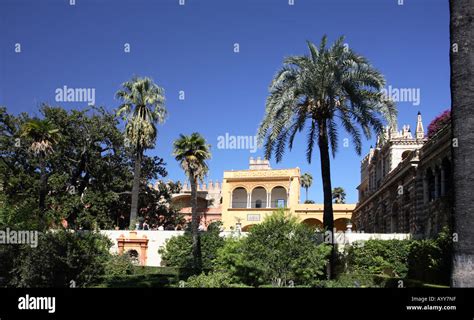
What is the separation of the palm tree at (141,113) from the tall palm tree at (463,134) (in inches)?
1172

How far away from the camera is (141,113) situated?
3841 centimetres

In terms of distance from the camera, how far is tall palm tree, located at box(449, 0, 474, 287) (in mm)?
9273

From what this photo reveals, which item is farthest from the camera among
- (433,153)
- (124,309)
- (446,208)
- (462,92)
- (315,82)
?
(433,153)

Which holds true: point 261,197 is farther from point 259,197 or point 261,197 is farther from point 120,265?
point 120,265

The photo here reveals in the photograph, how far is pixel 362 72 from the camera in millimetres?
22125

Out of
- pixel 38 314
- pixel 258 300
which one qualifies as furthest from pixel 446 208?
pixel 38 314

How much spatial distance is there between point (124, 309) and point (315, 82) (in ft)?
49.7

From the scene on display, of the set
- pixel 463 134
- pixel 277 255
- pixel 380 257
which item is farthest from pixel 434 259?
pixel 463 134

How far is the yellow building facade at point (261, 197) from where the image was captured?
54441 millimetres

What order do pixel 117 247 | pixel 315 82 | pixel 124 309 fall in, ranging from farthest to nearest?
pixel 117 247 → pixel 315 82 → pixel 124 309

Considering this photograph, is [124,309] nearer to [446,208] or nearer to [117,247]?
[446,208]

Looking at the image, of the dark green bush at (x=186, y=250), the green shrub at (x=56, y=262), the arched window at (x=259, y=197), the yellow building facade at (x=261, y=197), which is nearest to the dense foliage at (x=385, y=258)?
the dark green bush at (x=186, y=250)

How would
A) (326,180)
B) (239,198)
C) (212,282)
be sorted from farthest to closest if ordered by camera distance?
(239,198)
(326,180)
(212,282)

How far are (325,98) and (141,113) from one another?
19.7 meters
